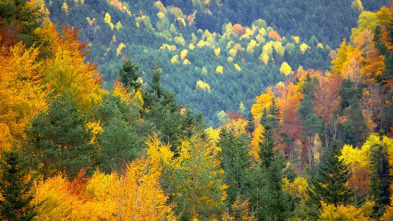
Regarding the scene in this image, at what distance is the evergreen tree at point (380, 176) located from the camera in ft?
155

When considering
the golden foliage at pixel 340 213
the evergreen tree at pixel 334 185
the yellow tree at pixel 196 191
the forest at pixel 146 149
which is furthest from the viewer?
the evergreen tree at pixel 334 185

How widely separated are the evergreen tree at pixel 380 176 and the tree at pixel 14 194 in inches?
1534

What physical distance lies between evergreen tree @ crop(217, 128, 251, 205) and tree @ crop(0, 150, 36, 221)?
62.0ft

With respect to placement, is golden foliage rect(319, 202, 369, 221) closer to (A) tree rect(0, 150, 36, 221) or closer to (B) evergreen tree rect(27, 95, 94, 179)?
(B) evergreen tree rect(27, 95, 94, 179)

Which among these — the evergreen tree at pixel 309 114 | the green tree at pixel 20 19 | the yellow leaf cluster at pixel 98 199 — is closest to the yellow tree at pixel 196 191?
the yellow leaf cluster at pixel 98 199

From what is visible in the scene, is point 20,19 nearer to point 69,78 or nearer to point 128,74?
point 69,78

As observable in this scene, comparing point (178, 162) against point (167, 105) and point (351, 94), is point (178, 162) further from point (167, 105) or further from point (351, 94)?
point (351, 94)

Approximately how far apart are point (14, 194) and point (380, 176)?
4310 centimetres

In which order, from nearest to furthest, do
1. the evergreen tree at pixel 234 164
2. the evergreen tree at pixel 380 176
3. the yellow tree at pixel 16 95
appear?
the yellow tree at pixel 16 95, the evergreen tree at pixel 234 164, the evergreen tree at pixel 380 176

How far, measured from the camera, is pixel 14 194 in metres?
16.8

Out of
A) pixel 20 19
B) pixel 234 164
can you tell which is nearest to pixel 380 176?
pixel 234 164

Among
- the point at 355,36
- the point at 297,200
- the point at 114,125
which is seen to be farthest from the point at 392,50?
the point at 114,125

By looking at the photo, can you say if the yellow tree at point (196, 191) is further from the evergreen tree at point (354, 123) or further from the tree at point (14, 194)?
the evergreen tree at point (354, 123)

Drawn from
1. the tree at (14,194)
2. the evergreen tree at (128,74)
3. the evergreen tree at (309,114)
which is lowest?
the tree at (14,194)
